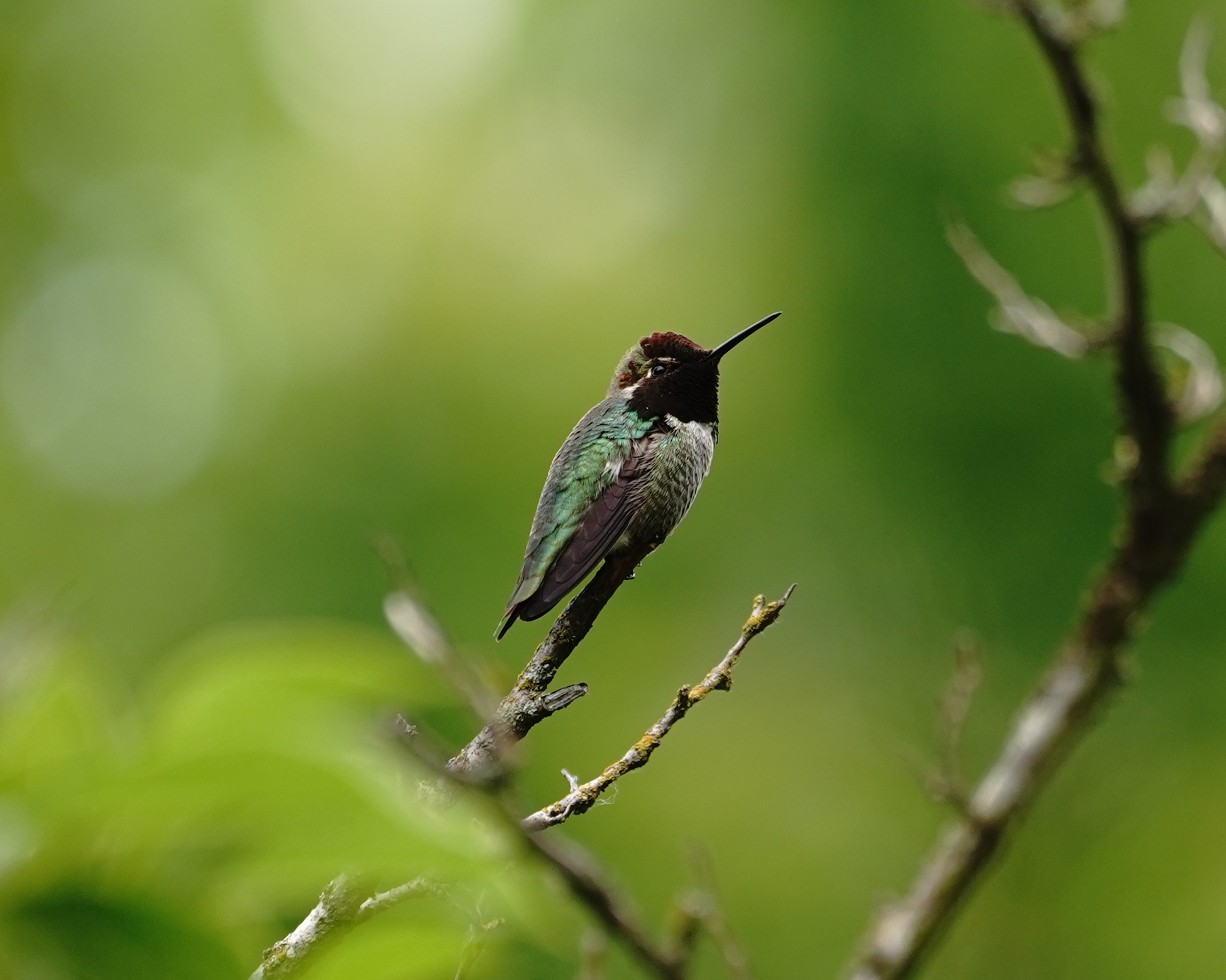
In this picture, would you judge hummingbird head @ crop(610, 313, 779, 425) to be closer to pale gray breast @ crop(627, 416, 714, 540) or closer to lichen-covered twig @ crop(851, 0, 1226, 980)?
pale gray breast @ crop(627, 416, 714, 540)

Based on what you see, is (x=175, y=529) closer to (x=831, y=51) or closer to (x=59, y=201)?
(x=59, y=201)

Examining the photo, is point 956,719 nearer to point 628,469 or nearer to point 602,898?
point 628,469

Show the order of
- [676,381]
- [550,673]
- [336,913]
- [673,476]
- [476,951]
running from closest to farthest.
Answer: [476,951]
[336,913]
[550,673]
[673,476]
[676,381]

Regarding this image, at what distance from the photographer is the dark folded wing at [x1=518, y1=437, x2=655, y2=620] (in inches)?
112

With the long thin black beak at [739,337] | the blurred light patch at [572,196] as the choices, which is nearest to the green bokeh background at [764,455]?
the blurred light patch at [572,196]

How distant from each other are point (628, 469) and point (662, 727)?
55.6 inches

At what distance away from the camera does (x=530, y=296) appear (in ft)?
62.7

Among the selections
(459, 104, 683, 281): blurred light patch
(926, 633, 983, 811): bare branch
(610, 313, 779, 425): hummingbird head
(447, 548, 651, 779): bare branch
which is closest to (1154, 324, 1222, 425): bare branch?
(926, 633, 983, 811): bare branch

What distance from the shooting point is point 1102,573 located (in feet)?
13.0

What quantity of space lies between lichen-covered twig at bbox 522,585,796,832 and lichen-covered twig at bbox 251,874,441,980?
0.32 meters

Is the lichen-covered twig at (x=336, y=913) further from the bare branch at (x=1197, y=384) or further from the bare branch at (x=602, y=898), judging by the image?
the bare branch at (x=1197, y=384)

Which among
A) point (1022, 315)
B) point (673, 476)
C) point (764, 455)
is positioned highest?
point (673, 476)

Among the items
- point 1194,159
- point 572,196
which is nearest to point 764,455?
point 572,196

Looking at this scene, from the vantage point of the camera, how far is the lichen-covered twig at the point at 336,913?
5.68 feet
